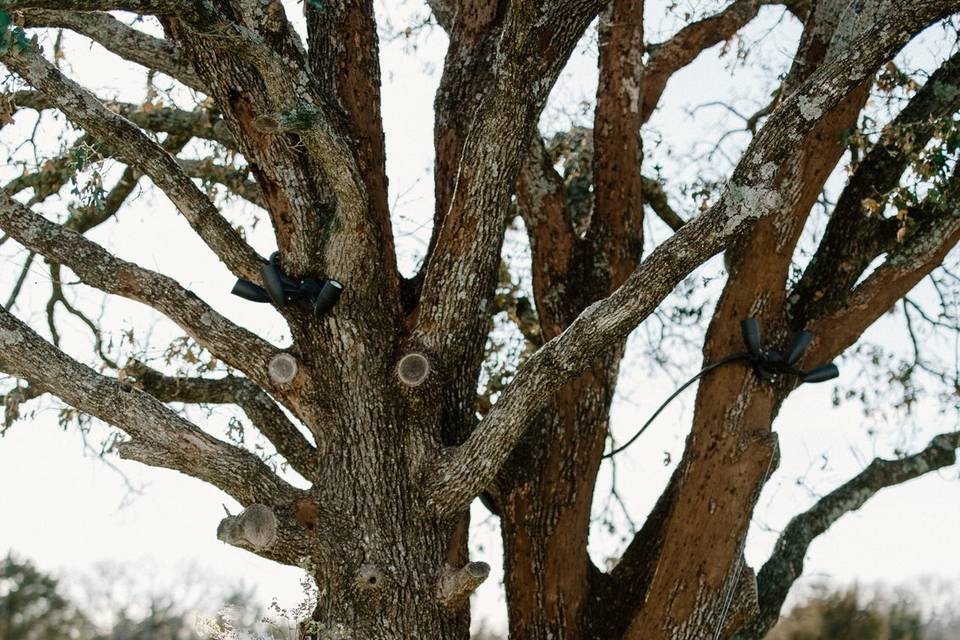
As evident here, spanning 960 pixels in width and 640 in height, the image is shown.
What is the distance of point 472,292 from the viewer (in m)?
4.84

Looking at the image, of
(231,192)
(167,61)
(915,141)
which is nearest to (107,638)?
(231,192)

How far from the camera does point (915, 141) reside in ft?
16.8

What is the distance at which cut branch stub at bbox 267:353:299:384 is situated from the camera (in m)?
4.71

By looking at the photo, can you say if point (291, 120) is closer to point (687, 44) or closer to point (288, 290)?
point (288, 290)

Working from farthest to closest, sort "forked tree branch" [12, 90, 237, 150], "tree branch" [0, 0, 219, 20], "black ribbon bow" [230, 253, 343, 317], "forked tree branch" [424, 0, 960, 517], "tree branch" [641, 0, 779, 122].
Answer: "forked tree branch" [12, 90, 237, 150], "tree branch" [641, 0, 779, 122], "black ribbon bow" [230, 253, 343, 317], "forked tree branch" [424, 0, 960, 517], "tree branch" [0, 0, 219, 20]

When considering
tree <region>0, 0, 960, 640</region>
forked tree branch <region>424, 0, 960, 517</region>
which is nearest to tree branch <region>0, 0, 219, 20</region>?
tree <region>0, 0, 960, 640</region>

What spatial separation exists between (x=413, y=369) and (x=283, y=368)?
1.76 ft

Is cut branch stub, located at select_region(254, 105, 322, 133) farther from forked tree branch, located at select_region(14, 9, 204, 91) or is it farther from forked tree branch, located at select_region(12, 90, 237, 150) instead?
forked tree branch, located at select_region(12, 90, 237, 150)

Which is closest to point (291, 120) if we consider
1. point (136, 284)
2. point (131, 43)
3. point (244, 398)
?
point (136, 284)

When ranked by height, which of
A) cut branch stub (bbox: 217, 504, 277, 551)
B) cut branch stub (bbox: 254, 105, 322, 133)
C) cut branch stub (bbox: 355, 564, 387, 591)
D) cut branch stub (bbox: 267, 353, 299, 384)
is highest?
cut branch stub (bbox: 254, 105, 322, 133)

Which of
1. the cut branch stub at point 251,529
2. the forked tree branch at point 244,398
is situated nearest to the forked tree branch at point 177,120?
the forked tree branch at point 244,398

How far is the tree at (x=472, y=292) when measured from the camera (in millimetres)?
4430

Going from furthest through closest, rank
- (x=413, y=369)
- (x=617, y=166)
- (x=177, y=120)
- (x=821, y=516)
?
(x=177, y=120), (x=821, y=516), (x=617, y=166), (x=413, y=369)

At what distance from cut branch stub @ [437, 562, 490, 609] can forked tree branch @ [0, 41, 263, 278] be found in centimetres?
149
